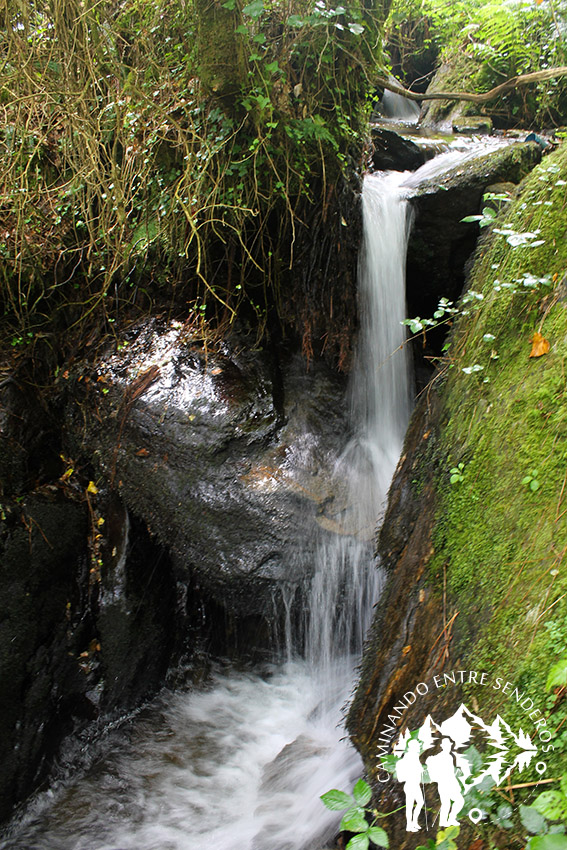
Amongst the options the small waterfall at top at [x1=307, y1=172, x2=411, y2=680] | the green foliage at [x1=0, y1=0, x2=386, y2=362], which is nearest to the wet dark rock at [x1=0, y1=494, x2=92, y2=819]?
the small waterfall at top at [x1=307, y1=172, x2=411, y2=680]

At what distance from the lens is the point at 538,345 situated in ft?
7.74

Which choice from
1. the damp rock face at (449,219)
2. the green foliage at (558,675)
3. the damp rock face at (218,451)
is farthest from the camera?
the damp rock face at (449,219)

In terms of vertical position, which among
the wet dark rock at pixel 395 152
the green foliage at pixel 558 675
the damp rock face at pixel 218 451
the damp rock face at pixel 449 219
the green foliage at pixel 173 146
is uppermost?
the wet dark rock at pixel 395 152

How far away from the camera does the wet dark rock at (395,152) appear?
530cm

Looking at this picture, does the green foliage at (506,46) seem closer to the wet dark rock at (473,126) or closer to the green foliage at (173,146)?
the wet dark rock at (473,126)

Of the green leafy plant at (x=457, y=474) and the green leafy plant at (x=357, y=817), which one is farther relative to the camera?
the green leafy plant at (x=457, y=474)

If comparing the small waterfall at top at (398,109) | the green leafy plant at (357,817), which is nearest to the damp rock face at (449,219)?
the green leafy plant at (357,817)

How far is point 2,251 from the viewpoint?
4480mm

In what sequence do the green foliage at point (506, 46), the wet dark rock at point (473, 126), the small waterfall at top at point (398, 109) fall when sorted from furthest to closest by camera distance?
the small waterfall at top at point (398, 109) < the wet dark rock at point (473, 126) < the green foliage at point (506, 46)

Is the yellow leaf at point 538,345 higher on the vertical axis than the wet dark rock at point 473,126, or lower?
lower

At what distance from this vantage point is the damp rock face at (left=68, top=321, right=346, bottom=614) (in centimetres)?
367

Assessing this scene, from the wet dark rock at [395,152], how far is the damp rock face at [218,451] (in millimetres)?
2405

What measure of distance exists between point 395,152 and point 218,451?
11.5ft

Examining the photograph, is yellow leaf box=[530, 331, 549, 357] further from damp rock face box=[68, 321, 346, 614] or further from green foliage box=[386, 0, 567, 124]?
green foliage box=[386, 0, 567, 124]
